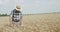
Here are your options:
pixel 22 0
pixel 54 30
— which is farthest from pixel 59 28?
pixel 22 0

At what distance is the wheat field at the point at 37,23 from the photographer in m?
1.83

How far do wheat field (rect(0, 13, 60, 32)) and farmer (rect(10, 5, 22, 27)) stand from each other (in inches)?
1.9

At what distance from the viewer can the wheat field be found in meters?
1.83

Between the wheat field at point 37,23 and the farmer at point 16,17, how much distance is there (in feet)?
0.15

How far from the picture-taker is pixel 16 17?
188 cm

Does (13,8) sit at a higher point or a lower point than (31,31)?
higher

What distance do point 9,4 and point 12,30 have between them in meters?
0.30

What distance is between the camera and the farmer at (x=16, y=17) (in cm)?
185

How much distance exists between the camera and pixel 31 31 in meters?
1.87

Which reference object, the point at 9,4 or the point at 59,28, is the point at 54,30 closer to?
the point at 59,28

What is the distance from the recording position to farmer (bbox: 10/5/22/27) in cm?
185

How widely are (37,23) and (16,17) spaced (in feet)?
0.87

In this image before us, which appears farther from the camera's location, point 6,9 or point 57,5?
point 57,5

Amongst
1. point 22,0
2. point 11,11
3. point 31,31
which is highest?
point 22,0
